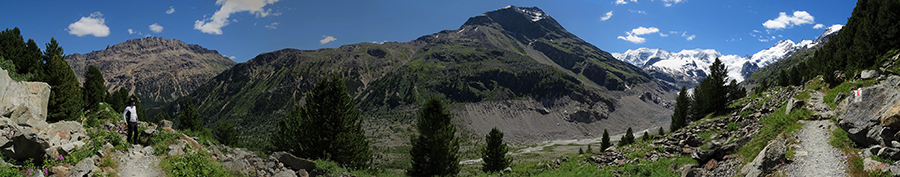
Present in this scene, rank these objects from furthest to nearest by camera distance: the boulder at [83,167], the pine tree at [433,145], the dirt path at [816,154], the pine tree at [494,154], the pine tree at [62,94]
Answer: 1. the pine tree at [494,154]
2. the pine tree at [433,145]
3. the pine tree at [62,94]
4. the dirt path at [816,154]
5. the boulder at [83,167]

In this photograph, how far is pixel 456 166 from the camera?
106 ft

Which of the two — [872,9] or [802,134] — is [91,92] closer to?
[802,134]


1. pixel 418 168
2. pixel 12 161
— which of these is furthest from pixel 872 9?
pixel 12 161

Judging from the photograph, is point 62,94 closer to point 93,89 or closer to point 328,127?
point 328,127

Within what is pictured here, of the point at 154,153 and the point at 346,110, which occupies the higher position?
the point at 346,110

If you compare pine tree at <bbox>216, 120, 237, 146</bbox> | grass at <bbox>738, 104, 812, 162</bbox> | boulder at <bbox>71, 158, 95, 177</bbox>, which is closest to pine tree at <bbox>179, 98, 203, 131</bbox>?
pine tree at <bbox>216, 120, 237, 146</bbox>

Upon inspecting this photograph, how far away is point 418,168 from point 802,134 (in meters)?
25.1

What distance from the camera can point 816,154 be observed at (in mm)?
13680

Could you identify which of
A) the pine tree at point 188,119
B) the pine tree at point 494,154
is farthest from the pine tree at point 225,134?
the pine tree at point 494,154

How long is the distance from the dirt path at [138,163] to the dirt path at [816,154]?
24878 millimetres

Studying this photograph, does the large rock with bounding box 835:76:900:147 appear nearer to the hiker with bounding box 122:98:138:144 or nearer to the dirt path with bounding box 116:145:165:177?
the dirt path with bounding box 116:145:165:177

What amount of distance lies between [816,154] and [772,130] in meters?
5.12

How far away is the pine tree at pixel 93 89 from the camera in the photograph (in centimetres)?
3291

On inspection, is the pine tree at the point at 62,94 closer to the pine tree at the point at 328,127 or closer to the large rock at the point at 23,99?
the large rock at the point at 23,99
